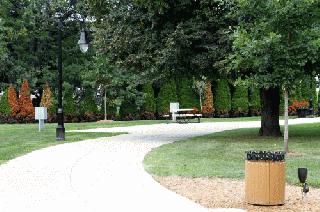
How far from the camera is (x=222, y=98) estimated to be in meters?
48.7

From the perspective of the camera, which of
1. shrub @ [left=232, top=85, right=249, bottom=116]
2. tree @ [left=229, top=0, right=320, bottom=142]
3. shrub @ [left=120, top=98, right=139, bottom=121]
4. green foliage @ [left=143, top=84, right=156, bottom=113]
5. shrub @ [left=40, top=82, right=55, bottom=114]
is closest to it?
tree @ [left=229, top=0, right=320, bottom=142]

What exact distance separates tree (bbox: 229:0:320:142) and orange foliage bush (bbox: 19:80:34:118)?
25.1 m

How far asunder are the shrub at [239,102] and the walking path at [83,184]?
30.8 metres

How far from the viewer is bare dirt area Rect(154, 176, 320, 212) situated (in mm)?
9680

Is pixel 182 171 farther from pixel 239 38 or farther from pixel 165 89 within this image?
pixel 165 89

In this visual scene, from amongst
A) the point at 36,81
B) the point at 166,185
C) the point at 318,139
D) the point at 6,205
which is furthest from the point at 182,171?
the point at 36,81

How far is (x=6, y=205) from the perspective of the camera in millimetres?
9680

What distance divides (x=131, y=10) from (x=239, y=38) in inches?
318

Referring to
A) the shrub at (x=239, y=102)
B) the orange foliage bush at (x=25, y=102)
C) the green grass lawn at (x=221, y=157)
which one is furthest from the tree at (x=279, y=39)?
the shrub at (x=239, y=102)

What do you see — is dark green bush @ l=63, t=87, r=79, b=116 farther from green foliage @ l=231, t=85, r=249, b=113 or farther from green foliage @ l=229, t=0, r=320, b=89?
green foliage @ l=229, t=0, r=320, b=89

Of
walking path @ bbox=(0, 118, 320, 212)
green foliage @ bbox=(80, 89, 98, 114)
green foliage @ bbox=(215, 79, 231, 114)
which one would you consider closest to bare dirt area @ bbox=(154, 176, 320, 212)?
walking path @ bbox=(0, 118, 320, 212)

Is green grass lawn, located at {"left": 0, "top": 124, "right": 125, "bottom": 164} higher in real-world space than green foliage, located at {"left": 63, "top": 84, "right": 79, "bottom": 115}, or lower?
lower

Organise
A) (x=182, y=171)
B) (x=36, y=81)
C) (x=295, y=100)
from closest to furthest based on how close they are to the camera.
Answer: (x=182, y=171) → (x=36, y=81) → (x=295, y=100)

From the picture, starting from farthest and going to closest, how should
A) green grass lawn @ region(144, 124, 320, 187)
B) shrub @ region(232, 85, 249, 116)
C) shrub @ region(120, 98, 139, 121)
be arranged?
1. shrub @ region(232, 85, 249, 116)
2. shrub @ region(120, 98, 139, 121)
3. green grass lawn @ region(144, 124, 320, 187)
